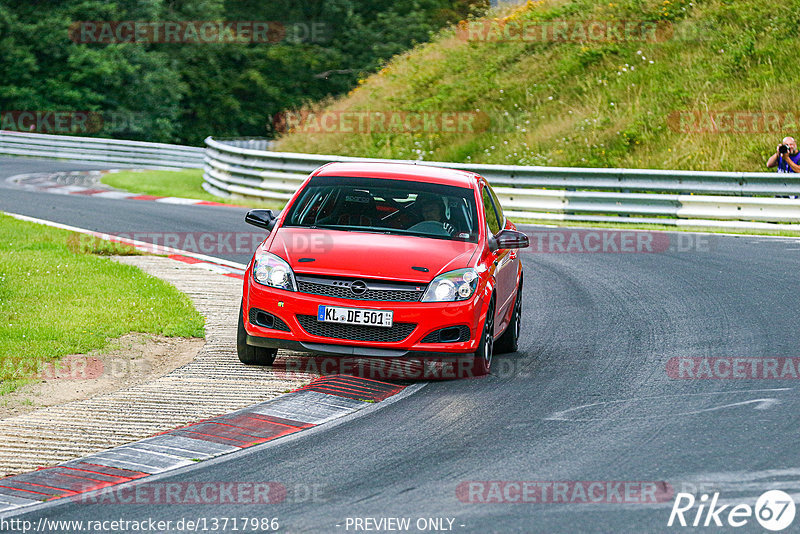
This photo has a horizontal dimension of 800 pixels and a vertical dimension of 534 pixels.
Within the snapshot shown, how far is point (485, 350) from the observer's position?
357 inches

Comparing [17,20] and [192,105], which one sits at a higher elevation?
[17,20]

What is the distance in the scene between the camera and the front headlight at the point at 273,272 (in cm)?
880

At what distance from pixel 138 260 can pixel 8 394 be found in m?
7.05

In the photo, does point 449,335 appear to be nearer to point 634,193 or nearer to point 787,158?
point 634,193

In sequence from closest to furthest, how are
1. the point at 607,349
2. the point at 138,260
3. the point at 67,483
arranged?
the point at 67,483, the point at 607,349, the point at 138,260

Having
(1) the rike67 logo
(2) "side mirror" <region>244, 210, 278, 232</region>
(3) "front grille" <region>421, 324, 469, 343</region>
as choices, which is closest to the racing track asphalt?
(1) the rike67 logo

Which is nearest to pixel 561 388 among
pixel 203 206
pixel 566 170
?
pixel 566 170

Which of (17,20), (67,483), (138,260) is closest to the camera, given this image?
(67,483)

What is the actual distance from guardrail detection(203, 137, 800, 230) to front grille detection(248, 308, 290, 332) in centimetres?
1307

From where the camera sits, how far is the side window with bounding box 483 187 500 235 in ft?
33.3

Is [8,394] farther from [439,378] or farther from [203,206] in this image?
[203,206]

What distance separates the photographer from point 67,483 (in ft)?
20.5

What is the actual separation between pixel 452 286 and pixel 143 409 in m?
2.49

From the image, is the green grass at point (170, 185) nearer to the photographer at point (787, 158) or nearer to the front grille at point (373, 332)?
the photographer at point (787, 158)
